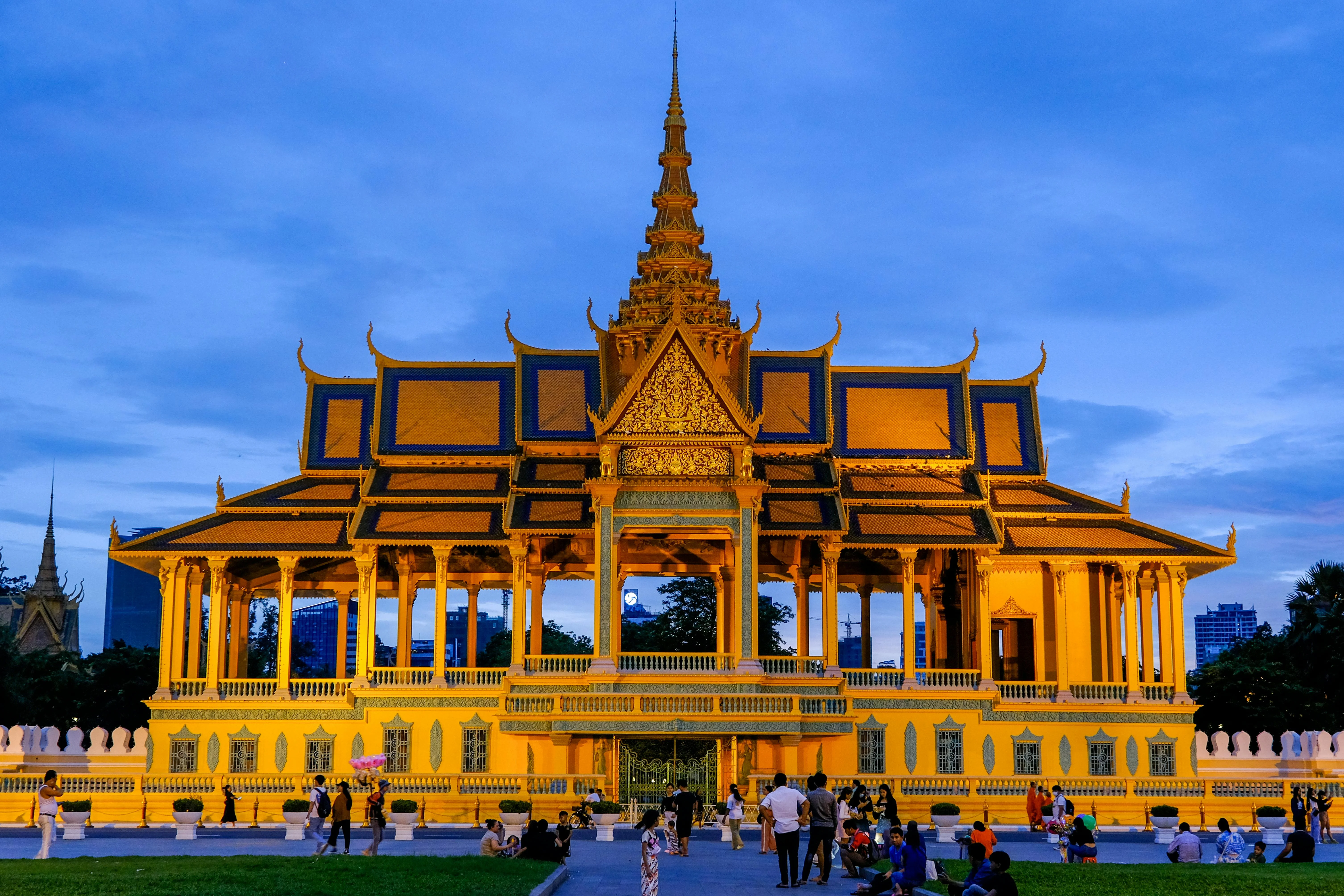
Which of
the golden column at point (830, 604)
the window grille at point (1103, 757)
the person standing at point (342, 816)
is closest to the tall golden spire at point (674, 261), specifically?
the golden column at point (830, 604)

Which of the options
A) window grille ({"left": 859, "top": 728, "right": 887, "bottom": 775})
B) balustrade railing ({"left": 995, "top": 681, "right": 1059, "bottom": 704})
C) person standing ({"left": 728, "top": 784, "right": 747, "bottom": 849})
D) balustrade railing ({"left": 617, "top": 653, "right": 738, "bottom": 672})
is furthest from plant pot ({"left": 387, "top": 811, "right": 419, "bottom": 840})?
balustrade railing ({"left": 995, "top": 681, "right": 1059, "bottom": 704})

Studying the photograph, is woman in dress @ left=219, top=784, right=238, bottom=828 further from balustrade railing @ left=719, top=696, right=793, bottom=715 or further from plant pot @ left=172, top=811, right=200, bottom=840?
balustrade railing @ left=719, top=696, right=793, bottom=715

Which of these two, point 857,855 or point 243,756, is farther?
point 243,756

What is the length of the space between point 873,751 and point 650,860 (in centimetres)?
2668

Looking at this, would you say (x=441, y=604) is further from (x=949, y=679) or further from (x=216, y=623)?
(x=949, y=679)

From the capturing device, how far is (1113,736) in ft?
161

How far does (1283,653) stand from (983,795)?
29.5 meters

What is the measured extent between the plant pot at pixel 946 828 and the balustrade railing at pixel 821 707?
7474 millimetres

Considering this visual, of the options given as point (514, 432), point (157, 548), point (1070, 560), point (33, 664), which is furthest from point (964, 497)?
point (33, 664)

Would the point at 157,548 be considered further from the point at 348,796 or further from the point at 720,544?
the point at 348,796

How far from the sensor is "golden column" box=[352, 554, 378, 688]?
4912cm

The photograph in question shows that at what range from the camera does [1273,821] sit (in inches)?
1610

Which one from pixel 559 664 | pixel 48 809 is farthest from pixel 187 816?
pixel 559 664

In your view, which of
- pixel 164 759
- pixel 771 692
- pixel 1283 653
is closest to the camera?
pixel 771 692
